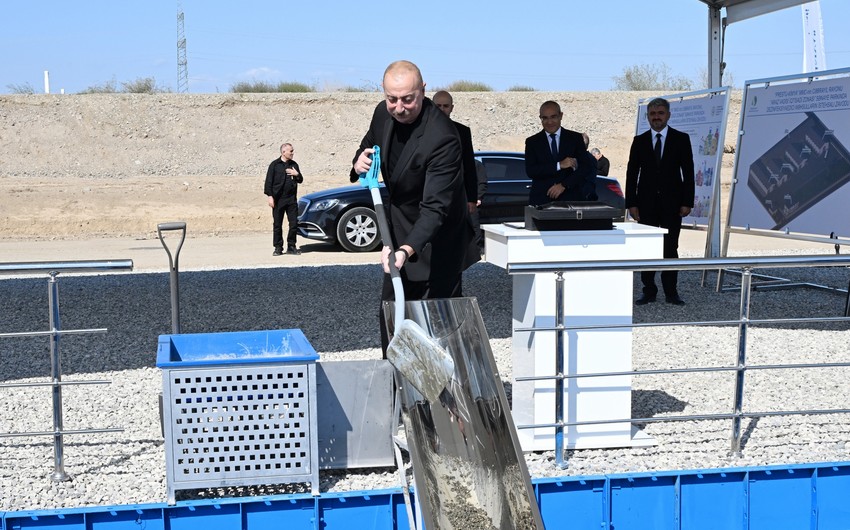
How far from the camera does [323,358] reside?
8539 mm

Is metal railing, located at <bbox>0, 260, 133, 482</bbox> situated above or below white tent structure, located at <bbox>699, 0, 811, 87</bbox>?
below

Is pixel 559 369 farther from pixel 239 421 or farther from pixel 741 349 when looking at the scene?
pixel 239 421

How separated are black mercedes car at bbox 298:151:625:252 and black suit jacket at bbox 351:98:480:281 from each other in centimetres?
1218

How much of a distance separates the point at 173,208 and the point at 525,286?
76.0 feet

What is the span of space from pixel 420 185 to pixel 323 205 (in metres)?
12.8

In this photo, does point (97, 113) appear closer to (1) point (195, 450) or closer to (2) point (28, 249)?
(2) point (28, 249)

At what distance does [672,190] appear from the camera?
10.3 metres

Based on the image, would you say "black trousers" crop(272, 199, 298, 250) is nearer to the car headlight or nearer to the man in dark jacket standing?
the man in dark jacket standing

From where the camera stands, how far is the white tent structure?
445 inches

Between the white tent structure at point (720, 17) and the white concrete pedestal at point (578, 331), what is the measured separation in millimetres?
6774

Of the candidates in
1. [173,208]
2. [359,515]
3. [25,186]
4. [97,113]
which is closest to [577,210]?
[359,515]

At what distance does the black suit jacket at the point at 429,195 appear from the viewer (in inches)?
199

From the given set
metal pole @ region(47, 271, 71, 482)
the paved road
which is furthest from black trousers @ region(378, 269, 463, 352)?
the paved road

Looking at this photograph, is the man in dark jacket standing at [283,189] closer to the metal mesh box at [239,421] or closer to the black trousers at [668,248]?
the black trousers at [668,248]
